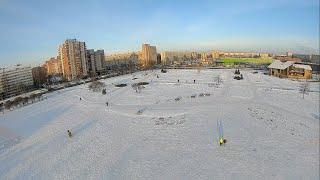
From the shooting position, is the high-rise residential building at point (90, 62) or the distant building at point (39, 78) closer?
the distant building at point (39, 78)

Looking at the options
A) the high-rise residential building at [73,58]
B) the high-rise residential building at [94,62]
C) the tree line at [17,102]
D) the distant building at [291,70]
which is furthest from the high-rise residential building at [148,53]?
the tree line at [17,102]

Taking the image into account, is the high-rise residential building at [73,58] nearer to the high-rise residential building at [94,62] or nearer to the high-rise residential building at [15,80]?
the high-rise residential building at [94,62]

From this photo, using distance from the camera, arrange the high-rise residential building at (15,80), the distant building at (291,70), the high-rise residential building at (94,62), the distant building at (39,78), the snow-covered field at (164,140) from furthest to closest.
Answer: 1. the high-rise residential building at (94,62)
2. the distant building at (39,78)
3. the high-rise residential building at (15,80)
4. the distant building at (291,70)
5. the snow-covered field at (164,140)

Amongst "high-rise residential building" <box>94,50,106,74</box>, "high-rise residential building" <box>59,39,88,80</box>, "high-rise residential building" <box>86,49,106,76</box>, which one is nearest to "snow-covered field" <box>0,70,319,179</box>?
"high-rise residential building" <box>59,39,88,80</box>

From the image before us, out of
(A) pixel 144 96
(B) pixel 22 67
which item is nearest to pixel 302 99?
(A) pixel 144 96

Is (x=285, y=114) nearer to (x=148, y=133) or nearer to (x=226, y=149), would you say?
(x=226, y=149)

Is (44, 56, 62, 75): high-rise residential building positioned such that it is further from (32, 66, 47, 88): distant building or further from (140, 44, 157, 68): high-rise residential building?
(140, 44, 157, 68): high-rise residential building
